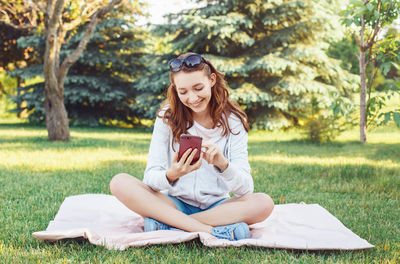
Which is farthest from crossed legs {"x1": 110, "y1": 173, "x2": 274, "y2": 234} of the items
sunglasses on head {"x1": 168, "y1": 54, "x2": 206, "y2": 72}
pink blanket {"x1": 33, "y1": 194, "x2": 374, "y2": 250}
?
sunglasses on head {"x1": 168, "y1": 54, "x2": 206, "y2": 72}

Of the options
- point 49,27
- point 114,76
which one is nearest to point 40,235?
point 49,27

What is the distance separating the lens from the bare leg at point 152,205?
2.76 m

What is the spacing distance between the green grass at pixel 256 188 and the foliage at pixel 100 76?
4900 millimetres

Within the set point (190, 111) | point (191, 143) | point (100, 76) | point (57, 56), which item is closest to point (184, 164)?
point (191, 143)

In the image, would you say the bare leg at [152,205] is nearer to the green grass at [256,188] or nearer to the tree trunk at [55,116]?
the green grass at [256,188]

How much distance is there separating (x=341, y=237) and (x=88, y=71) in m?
13.6

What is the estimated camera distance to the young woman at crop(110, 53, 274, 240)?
9.00 ft

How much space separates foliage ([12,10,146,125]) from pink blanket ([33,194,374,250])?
34.0ft

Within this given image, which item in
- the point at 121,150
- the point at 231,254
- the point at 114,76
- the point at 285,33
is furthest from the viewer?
the point at 114,76

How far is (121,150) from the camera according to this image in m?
7.66

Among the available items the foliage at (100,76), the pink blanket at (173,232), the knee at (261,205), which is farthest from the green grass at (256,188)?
the foliage at (100,76)

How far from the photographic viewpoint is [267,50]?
11305 millimetres

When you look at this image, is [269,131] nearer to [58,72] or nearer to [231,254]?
[58,72]

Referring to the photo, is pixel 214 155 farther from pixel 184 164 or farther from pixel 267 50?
pixel 267 50
